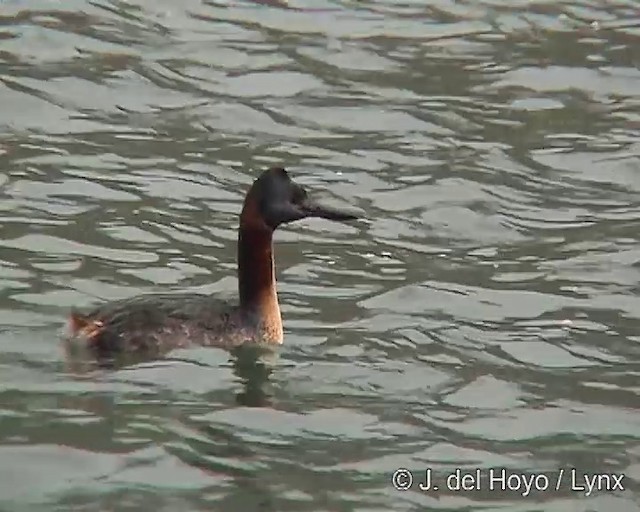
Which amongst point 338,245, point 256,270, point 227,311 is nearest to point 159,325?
point 227,311

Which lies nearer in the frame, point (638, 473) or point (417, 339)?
point (638, 473)

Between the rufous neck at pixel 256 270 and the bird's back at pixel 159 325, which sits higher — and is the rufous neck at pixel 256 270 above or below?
above

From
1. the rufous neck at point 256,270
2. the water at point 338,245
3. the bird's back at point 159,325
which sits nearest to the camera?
the water at point 338,245

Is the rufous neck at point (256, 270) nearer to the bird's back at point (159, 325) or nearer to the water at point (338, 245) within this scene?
the bird's back at point (159, 325)

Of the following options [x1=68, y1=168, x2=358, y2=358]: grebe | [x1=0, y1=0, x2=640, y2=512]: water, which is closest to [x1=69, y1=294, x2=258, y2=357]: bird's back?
[x1=68, y1=168, x2=358, y2=358]: grebe

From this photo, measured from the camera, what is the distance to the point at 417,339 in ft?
31.6

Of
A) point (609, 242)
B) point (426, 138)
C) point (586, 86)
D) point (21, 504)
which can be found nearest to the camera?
point (21, 504)

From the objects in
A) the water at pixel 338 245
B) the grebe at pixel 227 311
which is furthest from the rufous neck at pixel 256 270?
the water at pixel 338 245

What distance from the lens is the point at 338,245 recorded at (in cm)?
1098

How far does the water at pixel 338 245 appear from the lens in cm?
812

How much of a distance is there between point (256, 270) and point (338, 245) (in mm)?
1382

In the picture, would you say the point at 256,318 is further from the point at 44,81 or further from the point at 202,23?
the point at 202,23

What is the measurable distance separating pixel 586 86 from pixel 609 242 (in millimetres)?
2998

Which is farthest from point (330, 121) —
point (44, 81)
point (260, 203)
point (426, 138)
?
point (260, 203)
